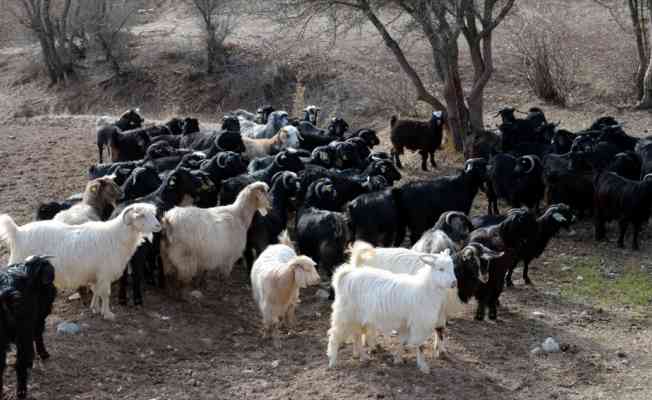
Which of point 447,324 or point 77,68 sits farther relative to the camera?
point 77,68

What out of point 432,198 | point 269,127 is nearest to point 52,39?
point 269,127

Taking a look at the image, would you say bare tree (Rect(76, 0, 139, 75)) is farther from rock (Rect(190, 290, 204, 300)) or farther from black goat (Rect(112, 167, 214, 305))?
rock (Rect(190, 290, 204, 300))

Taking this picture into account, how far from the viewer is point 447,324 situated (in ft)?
28.5

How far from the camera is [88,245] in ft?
27.1

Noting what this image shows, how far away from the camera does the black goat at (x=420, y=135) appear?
14.9 meters

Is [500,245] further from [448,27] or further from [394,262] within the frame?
[448,27]

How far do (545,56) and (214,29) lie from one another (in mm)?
10397

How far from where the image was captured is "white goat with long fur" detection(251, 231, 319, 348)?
7.99 m

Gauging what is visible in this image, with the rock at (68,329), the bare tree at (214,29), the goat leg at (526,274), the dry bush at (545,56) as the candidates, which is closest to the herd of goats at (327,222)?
the goat leg at (526,274)

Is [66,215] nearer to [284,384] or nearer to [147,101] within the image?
[284,384]

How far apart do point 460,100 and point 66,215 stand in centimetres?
842

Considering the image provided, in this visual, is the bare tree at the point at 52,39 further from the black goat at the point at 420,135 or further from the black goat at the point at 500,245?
the black goat at the point at 500,245

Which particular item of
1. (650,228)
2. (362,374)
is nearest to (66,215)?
(362,374)

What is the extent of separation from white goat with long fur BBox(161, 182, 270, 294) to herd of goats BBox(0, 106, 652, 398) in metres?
0.01
